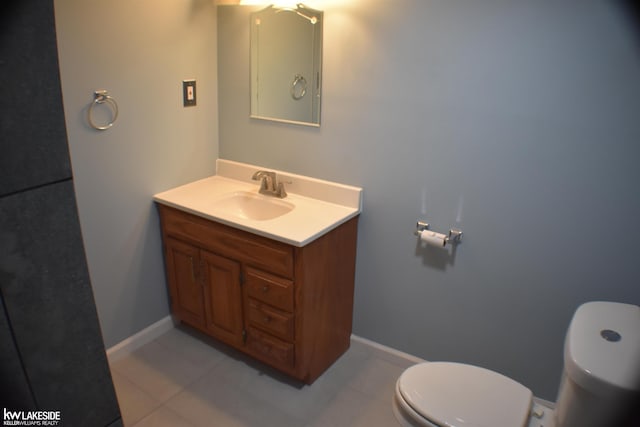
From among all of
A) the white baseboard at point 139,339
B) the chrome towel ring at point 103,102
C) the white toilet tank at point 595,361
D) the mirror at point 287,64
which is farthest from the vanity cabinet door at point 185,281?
the white toilet tank at point 595,361

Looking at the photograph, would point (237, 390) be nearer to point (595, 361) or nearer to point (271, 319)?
point (271, 319)

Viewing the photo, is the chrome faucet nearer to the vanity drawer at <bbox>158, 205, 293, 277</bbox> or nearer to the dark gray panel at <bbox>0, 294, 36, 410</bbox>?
the vanity drawer at <bbox>158, 205, 293, 277</bbox>

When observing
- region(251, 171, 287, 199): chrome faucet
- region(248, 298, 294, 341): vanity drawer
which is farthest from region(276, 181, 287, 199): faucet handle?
region(248, 298, 294, 341): vanity drawer

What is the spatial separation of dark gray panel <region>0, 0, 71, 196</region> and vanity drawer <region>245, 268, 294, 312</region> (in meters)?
1.17

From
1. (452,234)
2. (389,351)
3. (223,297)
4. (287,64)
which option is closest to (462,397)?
(452,234)

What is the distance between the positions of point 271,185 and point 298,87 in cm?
50

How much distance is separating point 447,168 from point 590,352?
0.89m

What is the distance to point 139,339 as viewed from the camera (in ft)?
7.72

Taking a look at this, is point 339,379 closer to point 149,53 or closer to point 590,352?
point 590,352

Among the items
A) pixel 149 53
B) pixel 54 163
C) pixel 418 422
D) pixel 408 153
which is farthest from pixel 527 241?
pixel 149 53

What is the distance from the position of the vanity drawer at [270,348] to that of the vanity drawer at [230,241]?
36 centimetres

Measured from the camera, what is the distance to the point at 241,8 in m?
2.21

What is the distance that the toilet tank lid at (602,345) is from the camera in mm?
1142

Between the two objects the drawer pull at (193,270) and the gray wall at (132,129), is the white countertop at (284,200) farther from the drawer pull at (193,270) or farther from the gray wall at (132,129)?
the drawer pull at (193,270)
